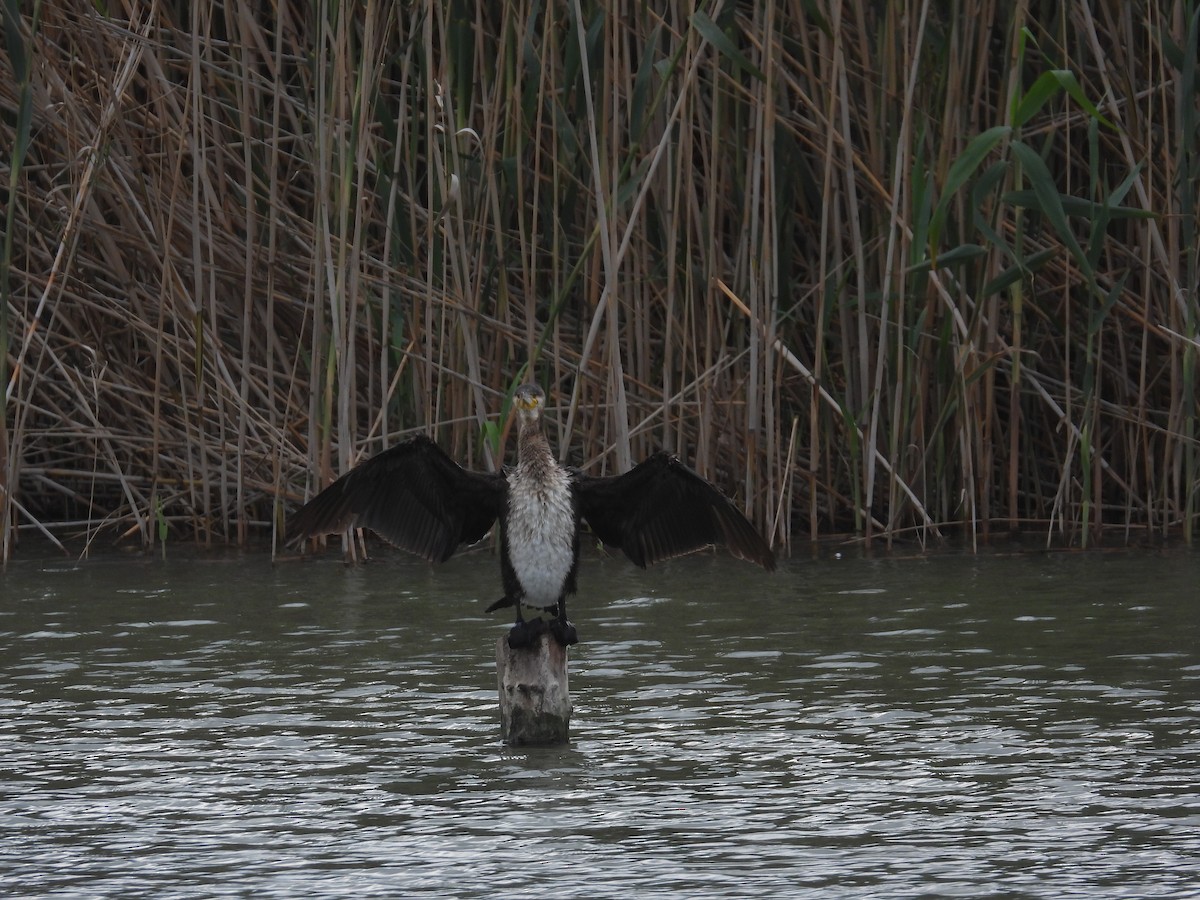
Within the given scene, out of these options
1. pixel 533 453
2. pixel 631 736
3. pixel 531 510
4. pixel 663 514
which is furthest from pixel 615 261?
pixel 631 736

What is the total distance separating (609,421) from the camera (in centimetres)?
837

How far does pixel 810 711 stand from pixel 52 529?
505 centimetres

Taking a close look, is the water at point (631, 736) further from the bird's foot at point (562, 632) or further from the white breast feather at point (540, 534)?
the white breast feather at point (540, 534)

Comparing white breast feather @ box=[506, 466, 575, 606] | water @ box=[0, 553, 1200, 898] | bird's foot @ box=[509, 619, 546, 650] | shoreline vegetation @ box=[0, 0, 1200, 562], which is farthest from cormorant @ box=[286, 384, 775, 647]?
shoreline vegetation @ box=[0, 0, 1200, 562]

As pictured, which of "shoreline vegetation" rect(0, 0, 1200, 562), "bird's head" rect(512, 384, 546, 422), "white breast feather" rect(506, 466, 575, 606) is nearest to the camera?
"white breast feather" rect(506, 466, 575, 606)

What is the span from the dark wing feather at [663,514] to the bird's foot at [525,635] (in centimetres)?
61

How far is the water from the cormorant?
17.4 inches

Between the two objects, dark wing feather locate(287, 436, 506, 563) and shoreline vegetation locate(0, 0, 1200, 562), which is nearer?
dark wing feather locate(287, 436, 506, 563)

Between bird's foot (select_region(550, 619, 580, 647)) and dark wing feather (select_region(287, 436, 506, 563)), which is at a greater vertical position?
dark wing feather (select_region(287, 436, 506, 563))

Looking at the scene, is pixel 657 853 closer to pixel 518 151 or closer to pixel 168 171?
pixel 518 151

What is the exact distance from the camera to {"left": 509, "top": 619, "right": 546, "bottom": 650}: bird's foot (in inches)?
201

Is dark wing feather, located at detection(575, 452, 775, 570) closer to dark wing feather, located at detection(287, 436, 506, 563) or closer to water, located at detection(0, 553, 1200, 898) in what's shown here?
dark wing feather, located at detection(287, 436, 506, 563)

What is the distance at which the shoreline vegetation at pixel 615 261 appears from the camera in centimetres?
802

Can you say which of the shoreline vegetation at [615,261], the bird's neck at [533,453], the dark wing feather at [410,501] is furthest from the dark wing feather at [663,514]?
the shoreline vegetation at [615,261]
